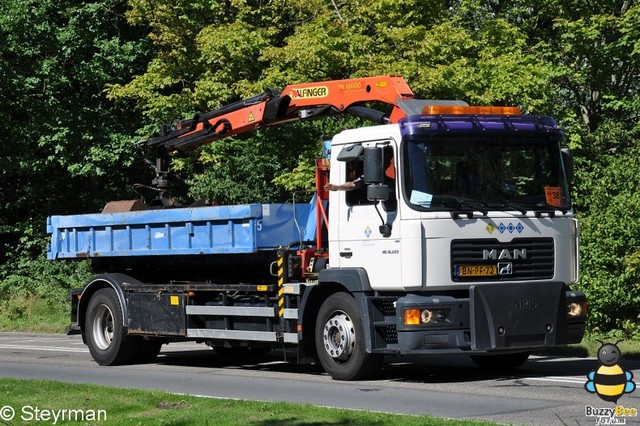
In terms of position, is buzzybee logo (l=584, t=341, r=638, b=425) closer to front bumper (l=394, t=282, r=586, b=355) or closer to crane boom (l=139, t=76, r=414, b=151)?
front bumper (l=394, t=282, r=586, b=355)

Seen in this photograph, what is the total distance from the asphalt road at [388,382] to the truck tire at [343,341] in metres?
0.20

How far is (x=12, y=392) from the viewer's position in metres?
13.7

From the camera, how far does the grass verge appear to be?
11.0 meters

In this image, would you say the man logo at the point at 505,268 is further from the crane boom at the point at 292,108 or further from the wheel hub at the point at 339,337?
the crane boom at the point at 292,108

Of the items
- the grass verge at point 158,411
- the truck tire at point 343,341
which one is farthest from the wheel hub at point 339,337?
the grass verge at point 158,411

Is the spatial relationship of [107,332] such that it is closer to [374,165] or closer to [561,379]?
[374,165]

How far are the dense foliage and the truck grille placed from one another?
731 cm

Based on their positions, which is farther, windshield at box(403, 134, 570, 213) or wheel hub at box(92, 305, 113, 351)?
wheel hub at box(92, 305, 113, 351)

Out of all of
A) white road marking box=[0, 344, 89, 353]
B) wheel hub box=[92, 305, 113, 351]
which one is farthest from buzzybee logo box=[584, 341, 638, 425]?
white road marking box=[0, 344, 89, 353]

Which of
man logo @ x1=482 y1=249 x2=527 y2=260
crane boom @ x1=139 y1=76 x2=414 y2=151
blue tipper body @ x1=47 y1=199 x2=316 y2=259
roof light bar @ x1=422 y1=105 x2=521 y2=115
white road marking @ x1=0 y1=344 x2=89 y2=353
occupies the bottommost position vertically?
white road marking @ x1=0 y1=344 x2=89 y2=353

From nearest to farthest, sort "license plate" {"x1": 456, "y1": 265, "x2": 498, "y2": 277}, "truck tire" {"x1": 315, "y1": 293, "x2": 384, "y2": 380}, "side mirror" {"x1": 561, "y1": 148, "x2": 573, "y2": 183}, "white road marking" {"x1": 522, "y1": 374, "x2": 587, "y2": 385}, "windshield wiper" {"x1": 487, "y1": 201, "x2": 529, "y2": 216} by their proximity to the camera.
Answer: "license plate" {"x1": 456, "y1": 265, "x2": 498, "y2": 277} → "white road marking" {"x1": 522, "y1": 374, "x2": 587, "y2": 385} → "windshield wiper" {"x1": 487, "y1": 201, "x2": 529, "y2": 216} → "truck tire" {"x1": 315, "y1": 293, "x2": 384, "y2": 380} → "side mirror" {"x1": 561, "y1": 148, "x2": 573, "y2": 183}

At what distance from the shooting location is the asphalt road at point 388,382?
1220 cm

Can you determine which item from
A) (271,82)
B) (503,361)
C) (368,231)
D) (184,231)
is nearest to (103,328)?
(184,231)

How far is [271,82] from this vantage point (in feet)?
88.2
